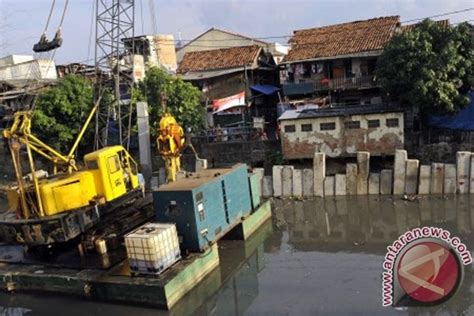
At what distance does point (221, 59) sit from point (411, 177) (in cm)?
1737

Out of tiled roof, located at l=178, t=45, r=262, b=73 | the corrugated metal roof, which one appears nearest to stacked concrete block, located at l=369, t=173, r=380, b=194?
the corrugated metal roof

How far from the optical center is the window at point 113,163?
15.6 metres

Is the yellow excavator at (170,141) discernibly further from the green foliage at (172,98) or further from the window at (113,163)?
the green foliage at (172,98)

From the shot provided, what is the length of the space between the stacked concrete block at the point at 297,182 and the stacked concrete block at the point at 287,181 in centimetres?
14

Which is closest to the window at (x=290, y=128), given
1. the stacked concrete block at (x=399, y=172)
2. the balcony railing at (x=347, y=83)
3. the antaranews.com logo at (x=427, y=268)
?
the stacked concrete block at (x=399, y=172)

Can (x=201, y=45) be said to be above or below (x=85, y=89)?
above

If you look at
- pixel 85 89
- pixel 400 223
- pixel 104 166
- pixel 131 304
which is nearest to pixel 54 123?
pixel 85 89

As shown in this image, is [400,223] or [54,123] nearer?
[400,223]

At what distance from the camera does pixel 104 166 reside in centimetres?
1545

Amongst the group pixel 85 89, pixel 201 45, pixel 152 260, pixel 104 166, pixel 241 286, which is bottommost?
pixel 241 286

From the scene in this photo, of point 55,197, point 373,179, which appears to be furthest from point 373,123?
point 55,197

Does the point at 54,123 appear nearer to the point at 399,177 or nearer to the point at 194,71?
the point at 194,71

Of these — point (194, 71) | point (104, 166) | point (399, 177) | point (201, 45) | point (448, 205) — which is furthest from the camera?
point (201, 45)

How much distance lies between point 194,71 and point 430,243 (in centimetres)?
3016
